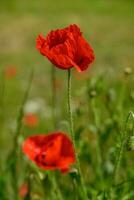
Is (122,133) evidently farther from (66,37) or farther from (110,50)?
(110,50)

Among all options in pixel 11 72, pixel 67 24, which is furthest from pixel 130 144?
pixel 67 24

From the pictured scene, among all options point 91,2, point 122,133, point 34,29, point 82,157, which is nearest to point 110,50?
point 34,29

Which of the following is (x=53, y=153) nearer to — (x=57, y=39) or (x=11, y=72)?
(x=57, y=39)

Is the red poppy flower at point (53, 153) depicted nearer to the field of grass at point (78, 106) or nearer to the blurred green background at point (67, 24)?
the field of grass at point (78, 106)

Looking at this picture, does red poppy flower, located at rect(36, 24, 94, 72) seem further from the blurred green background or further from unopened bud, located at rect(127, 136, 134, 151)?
the blurred green background

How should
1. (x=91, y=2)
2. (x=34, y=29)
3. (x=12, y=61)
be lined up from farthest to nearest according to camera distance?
1. (x=91, y=2)
2. (x=34, y=29)
3. (x=12, y=61)

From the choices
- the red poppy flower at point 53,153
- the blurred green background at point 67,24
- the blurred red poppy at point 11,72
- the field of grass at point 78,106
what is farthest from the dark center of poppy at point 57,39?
the blurred green background at point 67,24
